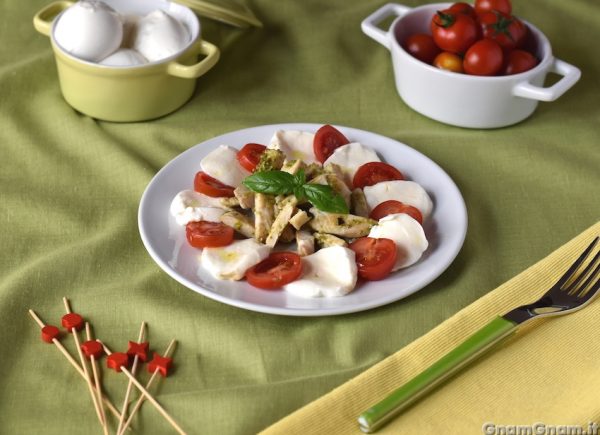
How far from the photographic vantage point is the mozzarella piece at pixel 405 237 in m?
1.52

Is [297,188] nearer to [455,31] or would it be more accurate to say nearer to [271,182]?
[271,182]

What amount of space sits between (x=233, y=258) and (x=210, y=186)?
236 mm

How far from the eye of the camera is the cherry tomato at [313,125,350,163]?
71.3 inches

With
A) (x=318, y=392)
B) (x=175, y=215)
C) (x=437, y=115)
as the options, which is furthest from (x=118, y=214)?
(x=437, y=115)

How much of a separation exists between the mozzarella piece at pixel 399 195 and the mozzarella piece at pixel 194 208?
0.97 ft

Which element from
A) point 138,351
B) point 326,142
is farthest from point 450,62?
point 138,351

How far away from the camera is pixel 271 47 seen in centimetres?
233

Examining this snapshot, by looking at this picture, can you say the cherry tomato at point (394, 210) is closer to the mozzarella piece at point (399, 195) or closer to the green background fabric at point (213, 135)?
the mozzarella piece at point (399, 195)

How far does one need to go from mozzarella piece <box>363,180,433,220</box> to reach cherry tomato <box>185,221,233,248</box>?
297mm

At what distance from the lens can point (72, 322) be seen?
1443mm

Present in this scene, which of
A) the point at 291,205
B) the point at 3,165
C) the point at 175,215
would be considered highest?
the point at 291,205

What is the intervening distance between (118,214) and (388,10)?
92 centimetres

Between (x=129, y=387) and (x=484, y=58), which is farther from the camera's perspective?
(x=484, y=58)

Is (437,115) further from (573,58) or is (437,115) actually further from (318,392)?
(318,392)
